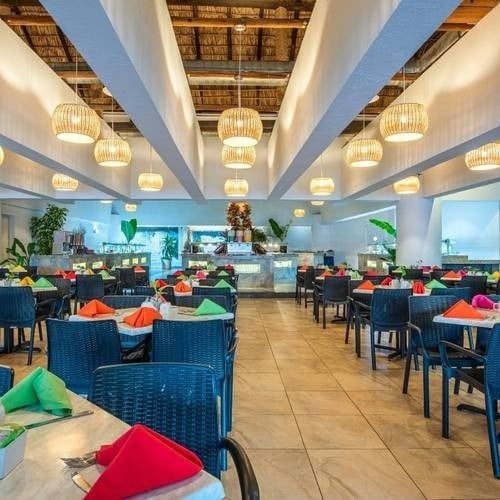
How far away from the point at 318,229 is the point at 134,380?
64.1ft

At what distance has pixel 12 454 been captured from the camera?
1.16 m

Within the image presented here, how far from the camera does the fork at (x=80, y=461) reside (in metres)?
1.19

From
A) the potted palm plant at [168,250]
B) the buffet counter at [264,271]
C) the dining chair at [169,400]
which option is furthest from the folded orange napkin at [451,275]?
the potted palm plant at [168,250]

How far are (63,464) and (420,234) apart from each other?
11329 mm

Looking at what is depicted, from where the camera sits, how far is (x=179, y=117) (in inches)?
255

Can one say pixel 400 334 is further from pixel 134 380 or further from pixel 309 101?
pixel 134 380

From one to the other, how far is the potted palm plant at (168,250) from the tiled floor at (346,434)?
15.3m

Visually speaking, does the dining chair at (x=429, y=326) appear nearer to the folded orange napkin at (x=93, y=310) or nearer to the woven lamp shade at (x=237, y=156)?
the folded orange napkin at (x=93, y=310)

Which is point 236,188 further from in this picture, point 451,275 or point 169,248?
point 169,248

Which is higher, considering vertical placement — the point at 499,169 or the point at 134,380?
the point at 499,169

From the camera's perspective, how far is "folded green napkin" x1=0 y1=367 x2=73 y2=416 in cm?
155

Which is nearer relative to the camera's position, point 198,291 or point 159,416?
point 159,416

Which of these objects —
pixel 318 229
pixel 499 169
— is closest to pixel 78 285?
pixel 499 169

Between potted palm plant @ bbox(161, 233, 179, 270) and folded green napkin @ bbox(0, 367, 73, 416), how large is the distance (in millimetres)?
19283
